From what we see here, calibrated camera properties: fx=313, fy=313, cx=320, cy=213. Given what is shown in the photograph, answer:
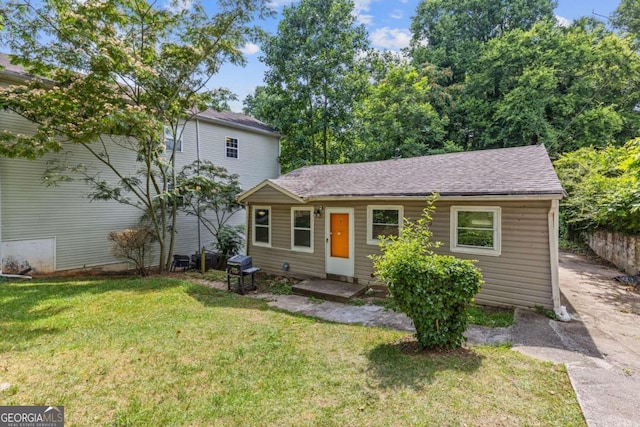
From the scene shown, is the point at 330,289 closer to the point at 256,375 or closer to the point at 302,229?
the point at 302,229

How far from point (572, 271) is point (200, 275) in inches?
518

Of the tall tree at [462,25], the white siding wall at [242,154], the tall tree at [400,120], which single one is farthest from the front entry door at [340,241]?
the tall tree at [462,25]

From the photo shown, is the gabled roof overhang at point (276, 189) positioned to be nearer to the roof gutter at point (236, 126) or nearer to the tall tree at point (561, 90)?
the roof gutter at point (236, 126)

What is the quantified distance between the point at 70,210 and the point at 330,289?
9.80m

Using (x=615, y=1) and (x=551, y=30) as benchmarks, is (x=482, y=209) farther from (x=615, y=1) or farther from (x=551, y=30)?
(x=615, y=1)

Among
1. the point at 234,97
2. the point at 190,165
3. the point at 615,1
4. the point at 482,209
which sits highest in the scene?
Answer: the point at 615,1

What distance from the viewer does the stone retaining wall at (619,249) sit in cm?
997

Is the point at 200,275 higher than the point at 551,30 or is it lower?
lower

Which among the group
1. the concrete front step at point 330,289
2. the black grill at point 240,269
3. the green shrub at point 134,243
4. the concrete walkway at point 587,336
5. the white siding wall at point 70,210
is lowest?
the concrete walkway at point 587,336

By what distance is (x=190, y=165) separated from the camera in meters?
13.6

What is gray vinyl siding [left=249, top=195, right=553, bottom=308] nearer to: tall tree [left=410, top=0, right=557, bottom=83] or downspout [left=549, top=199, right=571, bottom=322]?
downspout [left=549, top=199, right=571, bottom=322]

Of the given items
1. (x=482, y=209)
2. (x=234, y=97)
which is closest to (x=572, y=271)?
(x=482, y=209)

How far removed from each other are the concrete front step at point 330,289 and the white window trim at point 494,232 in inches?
104

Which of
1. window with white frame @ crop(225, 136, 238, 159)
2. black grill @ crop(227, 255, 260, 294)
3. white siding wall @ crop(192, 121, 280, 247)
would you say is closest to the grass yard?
black grill @ crop(227, 255, 260, 294)
